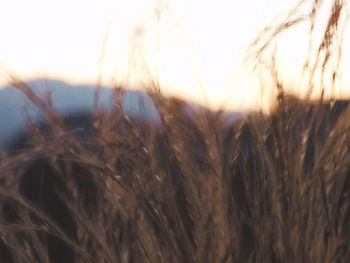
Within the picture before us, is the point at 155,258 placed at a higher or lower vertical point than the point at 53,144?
lower

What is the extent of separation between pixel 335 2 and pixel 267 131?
1.55ft

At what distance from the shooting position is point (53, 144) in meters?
2.88

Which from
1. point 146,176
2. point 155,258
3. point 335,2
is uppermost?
point 335,2

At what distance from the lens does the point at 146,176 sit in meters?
3.07

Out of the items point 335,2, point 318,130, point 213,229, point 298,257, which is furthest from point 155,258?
point 335,2

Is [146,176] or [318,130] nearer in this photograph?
[146,176]

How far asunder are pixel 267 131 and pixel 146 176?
16.6 inches

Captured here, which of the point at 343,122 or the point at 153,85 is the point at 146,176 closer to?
the point at 153,85

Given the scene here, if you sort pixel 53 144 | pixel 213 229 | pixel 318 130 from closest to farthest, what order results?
pixel 53 144 → pixel 213 229 → pixel 318 130

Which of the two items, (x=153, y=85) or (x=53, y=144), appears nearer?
(x=53, y=144)

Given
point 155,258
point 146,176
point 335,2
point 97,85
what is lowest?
point 155,258

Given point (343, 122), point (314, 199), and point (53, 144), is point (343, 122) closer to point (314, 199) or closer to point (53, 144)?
point (314, 199)

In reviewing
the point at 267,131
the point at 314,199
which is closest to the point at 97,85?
the point at 267,131

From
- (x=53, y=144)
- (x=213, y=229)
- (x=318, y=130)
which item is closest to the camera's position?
(x=53, y=144)
